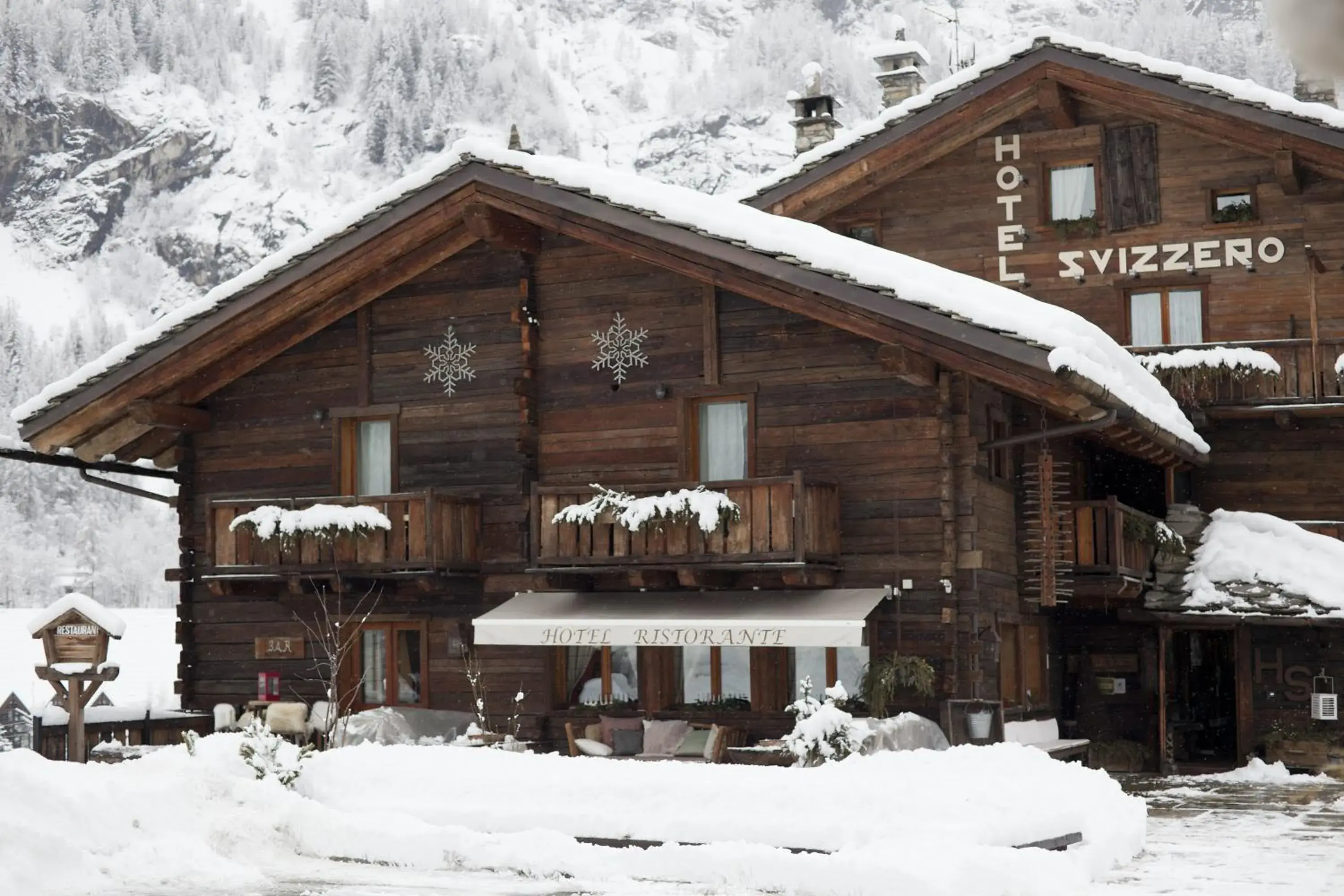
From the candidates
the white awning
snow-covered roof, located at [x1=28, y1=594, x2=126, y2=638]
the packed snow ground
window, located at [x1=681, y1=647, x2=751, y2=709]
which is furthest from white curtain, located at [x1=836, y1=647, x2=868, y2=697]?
the packed snow ground

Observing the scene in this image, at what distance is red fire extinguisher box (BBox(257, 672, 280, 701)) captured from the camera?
2384 centimetres

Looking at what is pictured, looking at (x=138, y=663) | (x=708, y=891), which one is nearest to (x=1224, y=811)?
(x=708, y=891)

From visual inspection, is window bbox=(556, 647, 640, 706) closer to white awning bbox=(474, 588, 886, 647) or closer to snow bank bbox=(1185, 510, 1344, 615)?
white awning bbox=(474, 588, 886, 647)

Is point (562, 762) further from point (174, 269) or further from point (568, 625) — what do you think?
point (174, 269)

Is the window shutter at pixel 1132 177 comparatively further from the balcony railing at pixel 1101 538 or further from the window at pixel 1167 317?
the balcony railing at pixel 1101 538

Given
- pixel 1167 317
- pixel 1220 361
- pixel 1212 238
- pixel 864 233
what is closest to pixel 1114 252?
pixel 1167 317

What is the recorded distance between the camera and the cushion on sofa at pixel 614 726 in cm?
2122

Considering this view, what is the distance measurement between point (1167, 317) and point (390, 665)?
12676mm

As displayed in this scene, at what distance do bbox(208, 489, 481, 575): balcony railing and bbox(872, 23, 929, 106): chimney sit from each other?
52.4 ft

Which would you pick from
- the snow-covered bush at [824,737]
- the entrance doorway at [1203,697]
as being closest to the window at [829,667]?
the snow-covered bush at [824,737]

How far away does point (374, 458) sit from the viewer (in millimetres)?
23906

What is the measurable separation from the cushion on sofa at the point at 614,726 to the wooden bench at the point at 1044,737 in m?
4.28

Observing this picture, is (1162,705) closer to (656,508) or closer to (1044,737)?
(1044,737)

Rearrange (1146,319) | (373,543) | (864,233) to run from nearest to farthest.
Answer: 1. (373,543)
2. (1146,319)
3. (864,233)
